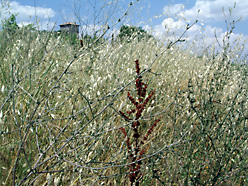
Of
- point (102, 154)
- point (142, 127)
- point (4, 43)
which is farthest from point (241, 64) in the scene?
point (4, 43)

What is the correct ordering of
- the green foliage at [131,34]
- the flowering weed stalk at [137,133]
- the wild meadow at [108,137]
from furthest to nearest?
the green foliage at [131,34] → the flowering weed stalk at [137,133] → the wild meadow at [108,137]

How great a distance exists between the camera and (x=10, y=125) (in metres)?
1.97

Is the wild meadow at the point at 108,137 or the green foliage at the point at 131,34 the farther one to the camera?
the green foliage at the point at 131,34

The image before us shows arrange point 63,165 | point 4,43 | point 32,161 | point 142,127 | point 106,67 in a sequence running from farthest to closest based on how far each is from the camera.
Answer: point 4,43
point 106,67
point 142,127
point 32,161
point 63,165

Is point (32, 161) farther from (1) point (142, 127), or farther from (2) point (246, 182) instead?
(2) point (246, 182)

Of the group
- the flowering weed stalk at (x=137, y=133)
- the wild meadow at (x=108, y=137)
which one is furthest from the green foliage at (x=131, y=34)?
the flowering weed stalk at (x=137, y=133)

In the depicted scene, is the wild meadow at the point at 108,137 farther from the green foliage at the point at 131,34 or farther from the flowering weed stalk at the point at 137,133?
the green foliage at the point at 131,34

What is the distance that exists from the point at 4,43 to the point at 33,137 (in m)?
2.34

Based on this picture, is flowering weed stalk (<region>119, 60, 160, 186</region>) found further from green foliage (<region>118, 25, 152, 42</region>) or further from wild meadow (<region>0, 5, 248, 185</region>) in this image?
green foliage (<region>118, 25, 152, 42</region>)

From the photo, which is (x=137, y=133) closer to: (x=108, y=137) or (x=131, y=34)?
(x=108, y=137)

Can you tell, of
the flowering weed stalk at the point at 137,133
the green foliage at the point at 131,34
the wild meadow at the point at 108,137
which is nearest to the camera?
the wild meadow at the point at 108,137

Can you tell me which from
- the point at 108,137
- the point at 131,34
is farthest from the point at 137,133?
the point at 131,34

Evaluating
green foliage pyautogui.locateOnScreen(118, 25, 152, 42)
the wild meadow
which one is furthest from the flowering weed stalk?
green foliage pyautogui.locateOnScreen(118, 25, 152, 42)

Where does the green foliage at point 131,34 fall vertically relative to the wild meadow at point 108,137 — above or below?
above
